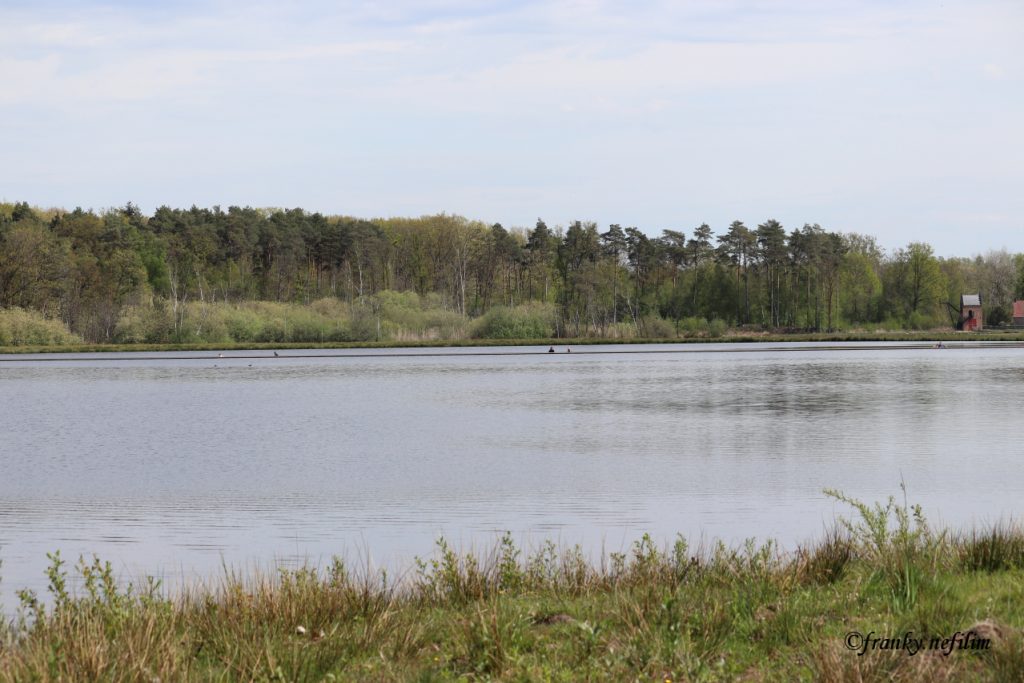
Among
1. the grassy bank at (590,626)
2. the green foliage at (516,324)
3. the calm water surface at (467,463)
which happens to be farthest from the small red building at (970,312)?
the grassy bank at (590,626)

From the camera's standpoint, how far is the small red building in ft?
363

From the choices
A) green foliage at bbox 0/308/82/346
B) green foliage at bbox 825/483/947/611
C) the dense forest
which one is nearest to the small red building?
the dense forest

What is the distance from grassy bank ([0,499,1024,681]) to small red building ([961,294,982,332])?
109 m

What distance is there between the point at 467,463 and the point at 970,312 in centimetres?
10161

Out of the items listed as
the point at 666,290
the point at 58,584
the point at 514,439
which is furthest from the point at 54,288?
the point at 58,584

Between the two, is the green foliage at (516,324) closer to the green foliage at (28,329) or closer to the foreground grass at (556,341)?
the foreground grass at (556,341)

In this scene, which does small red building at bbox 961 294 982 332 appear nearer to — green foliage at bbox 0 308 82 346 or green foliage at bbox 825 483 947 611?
green foliage at bbox 0 308 82 346

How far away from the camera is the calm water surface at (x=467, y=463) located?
14250mm

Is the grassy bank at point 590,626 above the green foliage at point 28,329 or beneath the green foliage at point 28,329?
beneath

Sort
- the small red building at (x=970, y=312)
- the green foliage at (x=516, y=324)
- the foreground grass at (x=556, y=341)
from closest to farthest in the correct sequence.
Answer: the foreground grass at (x=556, y=341)
the green foliage at (x=516, y=324)
the small red building at (x=970, y=312)

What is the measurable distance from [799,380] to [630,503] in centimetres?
3304

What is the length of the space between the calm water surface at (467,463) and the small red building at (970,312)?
67525 mm

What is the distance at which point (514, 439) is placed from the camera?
26.4 meters

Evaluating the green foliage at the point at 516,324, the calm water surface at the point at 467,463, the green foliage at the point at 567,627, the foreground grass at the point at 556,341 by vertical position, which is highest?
the green foliage at the point at 516,324
